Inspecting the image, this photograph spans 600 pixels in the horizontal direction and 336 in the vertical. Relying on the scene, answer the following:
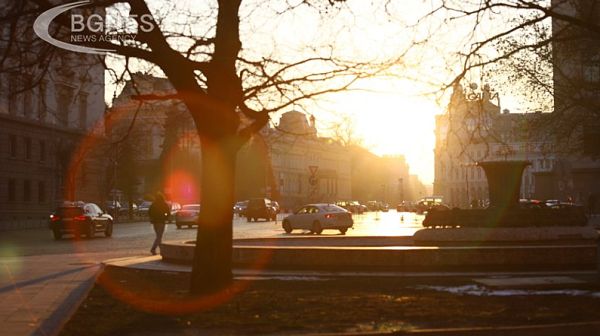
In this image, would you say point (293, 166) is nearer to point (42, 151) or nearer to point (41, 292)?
point (42, 151)

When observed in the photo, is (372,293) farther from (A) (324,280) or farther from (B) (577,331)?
(B) (577,331)

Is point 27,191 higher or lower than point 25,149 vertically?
lower

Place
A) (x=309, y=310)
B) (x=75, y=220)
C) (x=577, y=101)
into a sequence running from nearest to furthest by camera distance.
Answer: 1. (x=309, y=310)
2. (x=577, y=101)
3. (x=75, y=220)

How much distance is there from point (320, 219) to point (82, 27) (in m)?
32.0

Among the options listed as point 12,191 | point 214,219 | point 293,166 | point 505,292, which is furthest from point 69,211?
point 293,166

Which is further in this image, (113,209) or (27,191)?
(113,209)

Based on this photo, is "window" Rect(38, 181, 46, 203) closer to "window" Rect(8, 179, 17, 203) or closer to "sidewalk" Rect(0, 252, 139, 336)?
"window" Rect(8, 179, 17, 203)

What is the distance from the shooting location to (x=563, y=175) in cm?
3919

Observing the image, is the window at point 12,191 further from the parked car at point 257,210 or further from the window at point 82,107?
the parked car at point 257,210

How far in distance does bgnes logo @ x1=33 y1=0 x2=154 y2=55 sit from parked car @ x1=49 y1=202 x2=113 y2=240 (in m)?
28.8

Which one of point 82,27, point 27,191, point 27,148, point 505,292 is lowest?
point 505,292

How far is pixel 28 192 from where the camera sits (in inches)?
2694

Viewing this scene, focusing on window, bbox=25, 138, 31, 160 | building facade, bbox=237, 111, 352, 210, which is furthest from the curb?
window, bbox=25, 138, 31, 160

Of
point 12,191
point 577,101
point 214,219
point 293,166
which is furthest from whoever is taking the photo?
point 293,166
